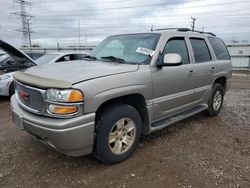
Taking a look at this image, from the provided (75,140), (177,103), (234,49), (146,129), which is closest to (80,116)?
(75,140)

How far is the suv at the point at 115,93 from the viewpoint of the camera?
264cm

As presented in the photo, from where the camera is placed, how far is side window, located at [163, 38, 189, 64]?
3.95 metres

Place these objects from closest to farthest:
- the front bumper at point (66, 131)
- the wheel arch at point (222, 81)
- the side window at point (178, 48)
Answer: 1. the front bumper at point (66, 131)
2. the side window at point (178, 48)
3. the wheel arch at point (222, 81)

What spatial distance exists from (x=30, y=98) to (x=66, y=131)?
727 millimetres

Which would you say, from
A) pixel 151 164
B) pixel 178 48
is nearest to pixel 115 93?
pixel 151 164

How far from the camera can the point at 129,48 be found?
3.94m

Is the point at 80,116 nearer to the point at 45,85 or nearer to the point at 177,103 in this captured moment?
the point at 45,85

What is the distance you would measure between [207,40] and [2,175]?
14.7 ft

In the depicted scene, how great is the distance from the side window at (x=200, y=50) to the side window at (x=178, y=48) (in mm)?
304

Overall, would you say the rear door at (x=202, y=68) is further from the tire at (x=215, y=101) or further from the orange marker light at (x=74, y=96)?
the orange marker light at (x=74, y=96)

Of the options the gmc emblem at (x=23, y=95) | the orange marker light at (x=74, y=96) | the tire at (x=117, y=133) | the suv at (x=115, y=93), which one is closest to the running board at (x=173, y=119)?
the suv at (x=115, y=93)

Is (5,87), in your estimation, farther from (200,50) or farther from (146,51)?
(200,50)

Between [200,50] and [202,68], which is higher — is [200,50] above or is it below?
above

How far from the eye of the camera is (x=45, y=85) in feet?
8.75
